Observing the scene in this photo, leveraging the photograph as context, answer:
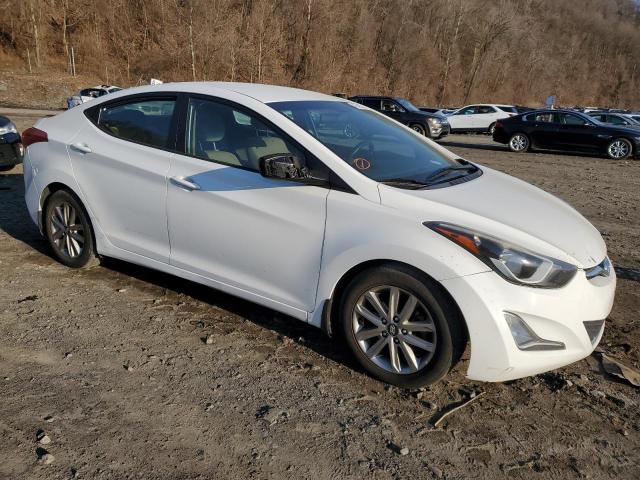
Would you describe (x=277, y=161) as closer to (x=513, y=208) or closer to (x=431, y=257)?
(x=431, y=257)

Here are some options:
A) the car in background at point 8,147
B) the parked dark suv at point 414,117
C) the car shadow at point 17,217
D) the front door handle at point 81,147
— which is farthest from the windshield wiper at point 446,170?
the parked dark suv at point 414,117

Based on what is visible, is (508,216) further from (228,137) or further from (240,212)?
(228,137)

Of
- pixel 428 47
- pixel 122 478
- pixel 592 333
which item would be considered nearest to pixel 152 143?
pixel 122 478

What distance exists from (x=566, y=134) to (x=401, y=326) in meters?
16.6

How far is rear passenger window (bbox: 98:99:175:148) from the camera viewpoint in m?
4.05

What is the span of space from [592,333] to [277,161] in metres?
2.02

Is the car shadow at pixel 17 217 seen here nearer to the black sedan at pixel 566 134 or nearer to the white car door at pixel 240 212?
the white car door at pixel 240 212

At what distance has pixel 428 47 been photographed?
203 ft

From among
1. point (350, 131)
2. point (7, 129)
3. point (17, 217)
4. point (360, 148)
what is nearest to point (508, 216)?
point (360, 148)

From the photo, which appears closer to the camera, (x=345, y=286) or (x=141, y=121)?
(x=345, y=286)

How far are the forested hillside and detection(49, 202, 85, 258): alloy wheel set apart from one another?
4170cm

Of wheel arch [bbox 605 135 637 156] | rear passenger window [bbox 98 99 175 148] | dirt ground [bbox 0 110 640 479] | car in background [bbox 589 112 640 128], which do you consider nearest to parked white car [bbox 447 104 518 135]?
car in background [bbox 589 112 640 128]

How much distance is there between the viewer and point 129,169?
411 centimetres

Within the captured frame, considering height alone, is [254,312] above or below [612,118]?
above
